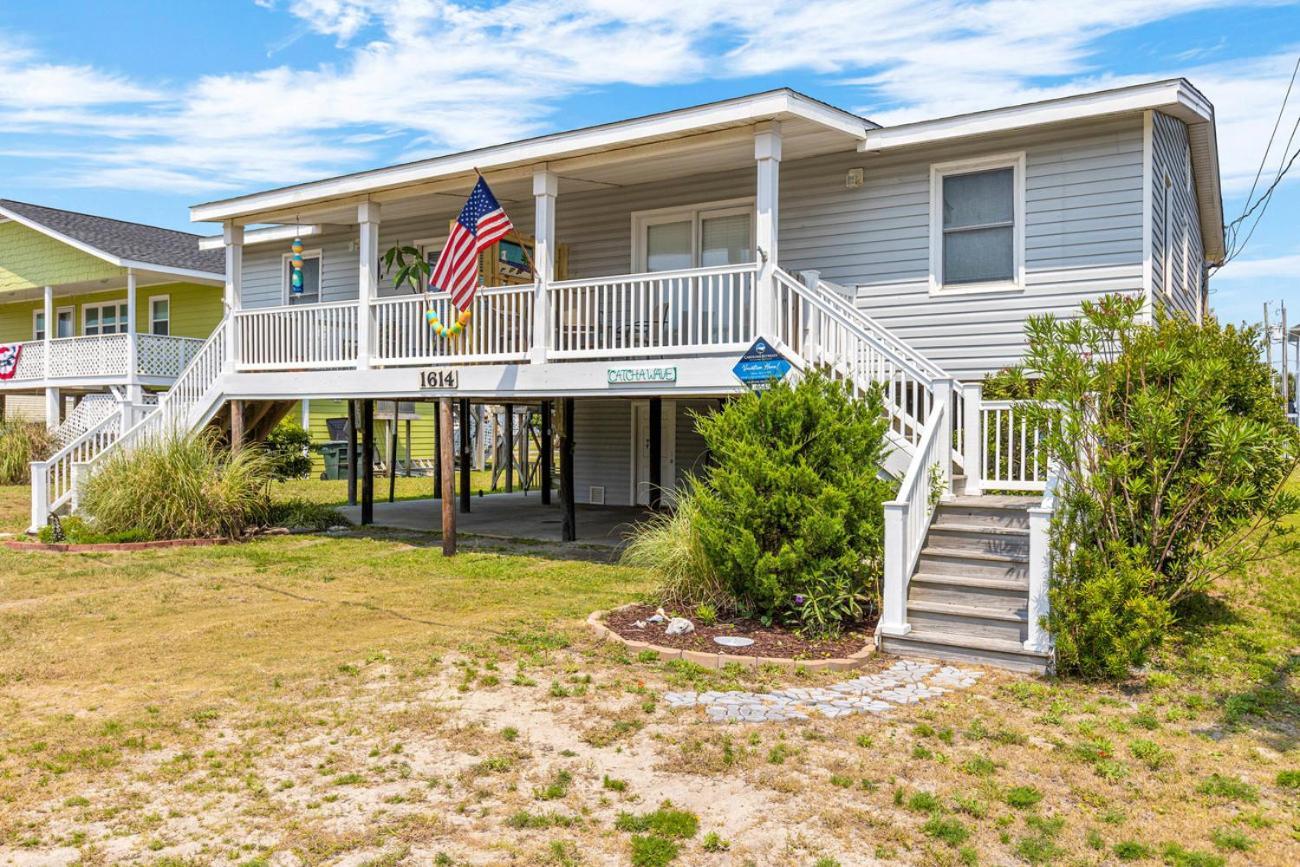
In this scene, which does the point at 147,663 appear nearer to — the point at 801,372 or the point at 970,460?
the point at 801,372

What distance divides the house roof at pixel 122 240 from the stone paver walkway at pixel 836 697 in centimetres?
2244

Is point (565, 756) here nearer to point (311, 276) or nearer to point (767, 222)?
point (767, 222)

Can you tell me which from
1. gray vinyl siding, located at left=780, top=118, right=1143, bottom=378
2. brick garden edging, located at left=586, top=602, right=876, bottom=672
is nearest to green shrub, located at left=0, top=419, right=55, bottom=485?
gray vinyl siding, located at left=780, top=118, right=1143, bottom=378

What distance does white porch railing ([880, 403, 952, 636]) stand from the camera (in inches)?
280

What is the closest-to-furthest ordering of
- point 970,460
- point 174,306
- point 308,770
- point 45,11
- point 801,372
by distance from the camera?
point 308,770 < point 970,460 < point 801,372 < point 45,11 < point 174,306

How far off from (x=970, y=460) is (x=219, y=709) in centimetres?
631

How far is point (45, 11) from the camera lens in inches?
663

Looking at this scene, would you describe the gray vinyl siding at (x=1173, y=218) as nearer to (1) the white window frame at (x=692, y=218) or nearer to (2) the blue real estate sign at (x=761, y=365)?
(2) the blue real estate sign at (x=761, y=365)

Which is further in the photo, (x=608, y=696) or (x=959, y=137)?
(x=959, y=137)

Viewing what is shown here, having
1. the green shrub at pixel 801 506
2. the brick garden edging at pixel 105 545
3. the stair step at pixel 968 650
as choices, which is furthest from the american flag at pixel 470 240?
the stair step at pixel 968 650

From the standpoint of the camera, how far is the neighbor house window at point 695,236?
13484 millimetres

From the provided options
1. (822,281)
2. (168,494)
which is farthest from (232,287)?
(822,281)

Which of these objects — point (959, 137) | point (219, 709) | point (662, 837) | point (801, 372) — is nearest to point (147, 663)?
point (219, 709)

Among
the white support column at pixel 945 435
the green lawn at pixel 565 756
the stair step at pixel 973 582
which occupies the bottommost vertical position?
the green lawn at pixel 565 756
